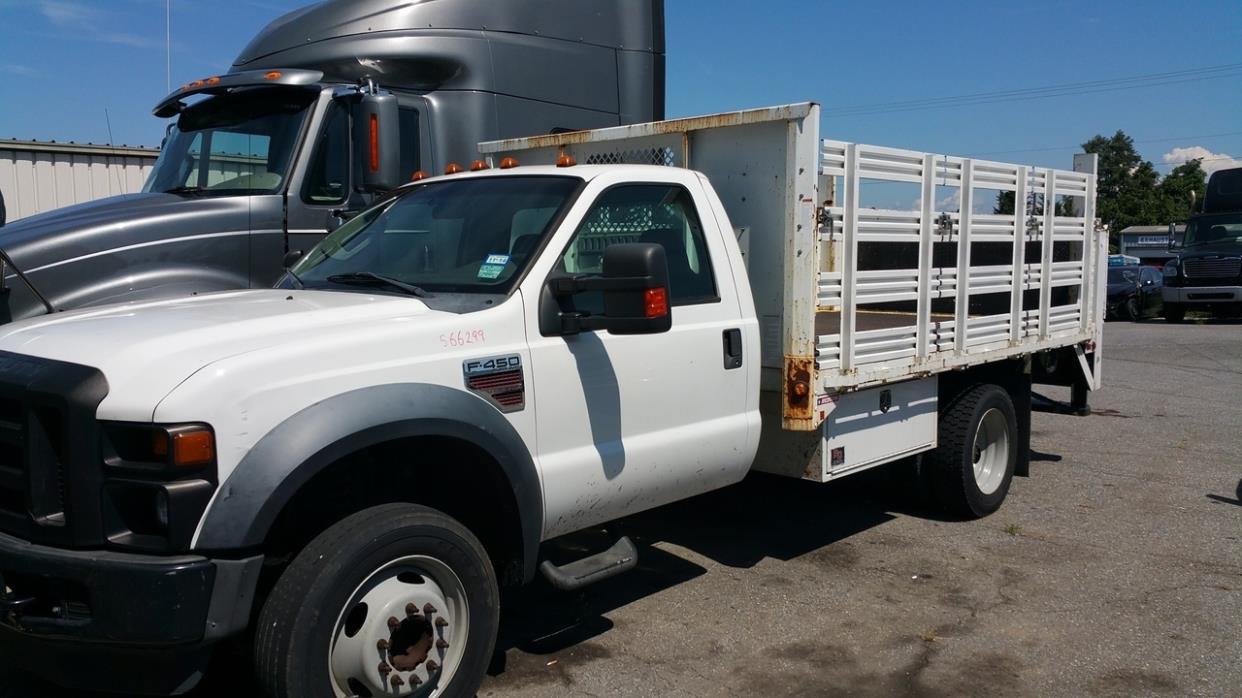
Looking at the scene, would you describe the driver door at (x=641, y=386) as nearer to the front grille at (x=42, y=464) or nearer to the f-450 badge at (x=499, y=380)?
the f-450 badge at (x=499, y=380)

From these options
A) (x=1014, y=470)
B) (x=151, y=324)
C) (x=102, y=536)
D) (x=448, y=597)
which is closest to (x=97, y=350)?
(x=151, y=324)

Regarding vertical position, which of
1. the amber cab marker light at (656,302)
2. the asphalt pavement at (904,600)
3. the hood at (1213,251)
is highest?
the hood at (1213,251)

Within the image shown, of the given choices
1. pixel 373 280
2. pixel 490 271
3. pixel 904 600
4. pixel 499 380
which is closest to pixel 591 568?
pixel 499 380

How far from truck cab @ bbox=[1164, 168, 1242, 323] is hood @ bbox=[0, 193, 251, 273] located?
23134 millimetres

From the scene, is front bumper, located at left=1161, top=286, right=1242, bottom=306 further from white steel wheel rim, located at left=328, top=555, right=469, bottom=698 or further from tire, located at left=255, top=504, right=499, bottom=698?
white steel wheel rim, located at left=328, top=555, right=469, bottom=698

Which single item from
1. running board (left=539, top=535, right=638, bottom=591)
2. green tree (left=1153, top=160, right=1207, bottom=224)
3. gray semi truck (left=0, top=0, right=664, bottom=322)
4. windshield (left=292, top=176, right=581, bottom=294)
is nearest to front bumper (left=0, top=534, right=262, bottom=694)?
running board (left=539, top=535, right=638, bottom=591)

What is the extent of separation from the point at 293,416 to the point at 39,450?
742mm

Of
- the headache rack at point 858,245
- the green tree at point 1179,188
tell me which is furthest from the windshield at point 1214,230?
the green tree at point 1179,188

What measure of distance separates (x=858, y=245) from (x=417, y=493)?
2.70 m

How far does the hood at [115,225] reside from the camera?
217 inches

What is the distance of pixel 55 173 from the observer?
1260 cm

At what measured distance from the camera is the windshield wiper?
4043 millimetres

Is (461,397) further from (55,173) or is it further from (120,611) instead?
(55,173)

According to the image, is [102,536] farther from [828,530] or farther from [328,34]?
[328,34]
